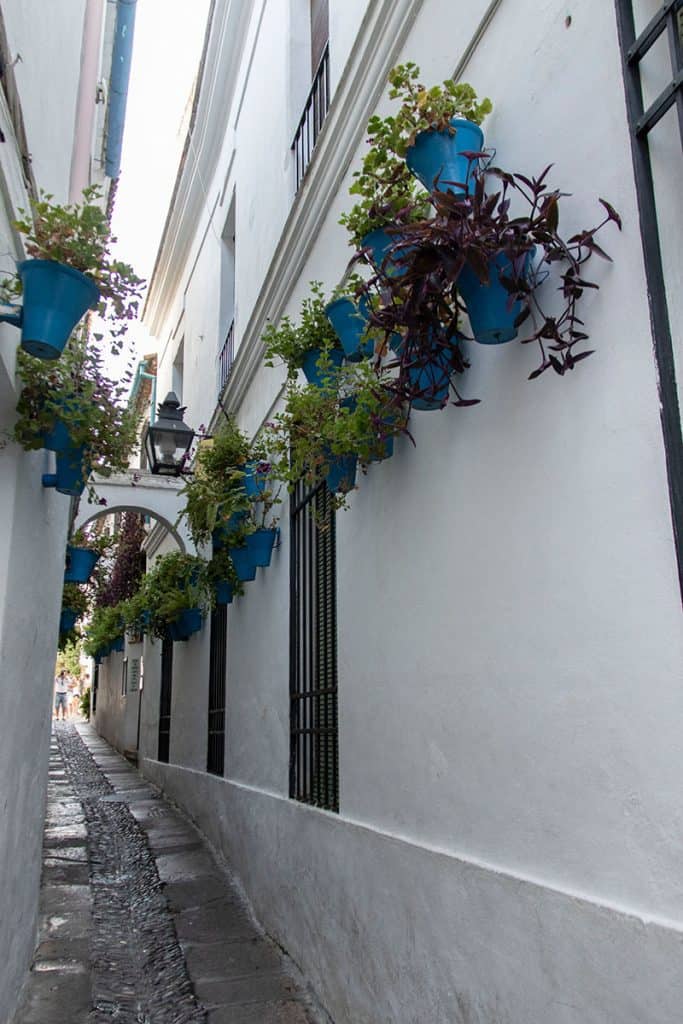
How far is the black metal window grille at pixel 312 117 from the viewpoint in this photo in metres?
5.41

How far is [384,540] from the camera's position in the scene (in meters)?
3.69

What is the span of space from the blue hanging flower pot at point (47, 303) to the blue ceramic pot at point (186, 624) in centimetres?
584

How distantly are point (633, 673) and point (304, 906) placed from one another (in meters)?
3.04

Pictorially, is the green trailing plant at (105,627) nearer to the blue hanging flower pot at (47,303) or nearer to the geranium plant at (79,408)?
the geranium plant at (79,408)

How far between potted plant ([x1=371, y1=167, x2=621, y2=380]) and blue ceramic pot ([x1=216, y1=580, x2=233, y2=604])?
4687mm

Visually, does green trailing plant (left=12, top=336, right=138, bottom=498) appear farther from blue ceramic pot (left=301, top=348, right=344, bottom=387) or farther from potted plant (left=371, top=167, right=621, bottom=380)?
potted plant (left=371, top=167, right=621, bottom=380)

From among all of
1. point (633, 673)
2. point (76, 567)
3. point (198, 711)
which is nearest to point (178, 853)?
point (198, 711)

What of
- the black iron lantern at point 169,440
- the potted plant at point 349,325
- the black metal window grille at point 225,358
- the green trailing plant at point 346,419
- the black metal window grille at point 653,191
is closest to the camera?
the black metal window grille at point 653,191

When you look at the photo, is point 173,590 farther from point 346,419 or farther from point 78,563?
point 346,419

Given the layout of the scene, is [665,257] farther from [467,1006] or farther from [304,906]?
[304,906]

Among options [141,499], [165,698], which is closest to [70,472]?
[141,499]

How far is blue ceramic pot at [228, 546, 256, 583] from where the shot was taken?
599 cm

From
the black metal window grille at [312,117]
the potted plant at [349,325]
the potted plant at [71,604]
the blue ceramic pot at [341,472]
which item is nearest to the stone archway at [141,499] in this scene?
the potted plant at [71,604]

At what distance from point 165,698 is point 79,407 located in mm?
8272
